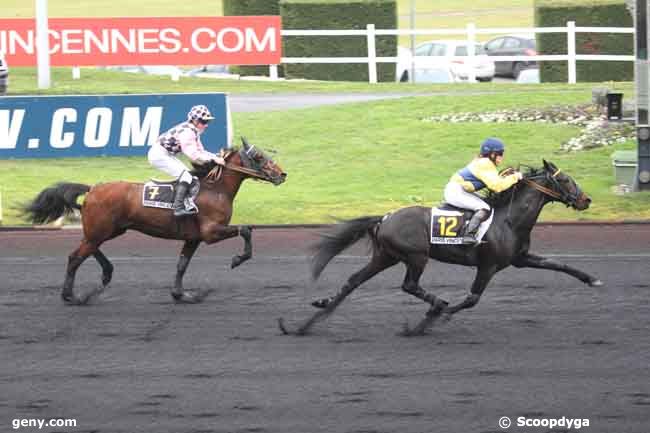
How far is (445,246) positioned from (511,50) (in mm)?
27873

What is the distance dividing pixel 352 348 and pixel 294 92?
64.1ft

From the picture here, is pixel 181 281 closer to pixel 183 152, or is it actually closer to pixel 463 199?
pixel 183 152

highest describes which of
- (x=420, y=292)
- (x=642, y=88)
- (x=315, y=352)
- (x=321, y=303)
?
(x=642, y=88)

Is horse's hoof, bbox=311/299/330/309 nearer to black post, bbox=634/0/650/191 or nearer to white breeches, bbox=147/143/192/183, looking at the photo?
white breeches, bbox=147/143/192/183

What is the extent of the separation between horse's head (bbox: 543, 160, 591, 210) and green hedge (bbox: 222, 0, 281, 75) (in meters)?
22.8

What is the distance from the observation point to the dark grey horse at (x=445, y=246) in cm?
1124

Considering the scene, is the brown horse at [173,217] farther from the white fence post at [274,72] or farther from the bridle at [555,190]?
the white fence post at [274,72]

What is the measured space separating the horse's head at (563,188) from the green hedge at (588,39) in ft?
68.2

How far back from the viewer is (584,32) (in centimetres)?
3169

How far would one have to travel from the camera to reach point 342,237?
37.9 feet

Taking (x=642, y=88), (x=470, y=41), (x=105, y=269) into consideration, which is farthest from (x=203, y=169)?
(x=470, y=41)

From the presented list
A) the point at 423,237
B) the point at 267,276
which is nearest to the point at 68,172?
the point at 267,276

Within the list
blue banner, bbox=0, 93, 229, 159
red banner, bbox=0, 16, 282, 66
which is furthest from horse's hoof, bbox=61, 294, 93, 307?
red banner, bbox=0, 16, 282, 66

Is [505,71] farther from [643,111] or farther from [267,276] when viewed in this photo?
[267,276]
